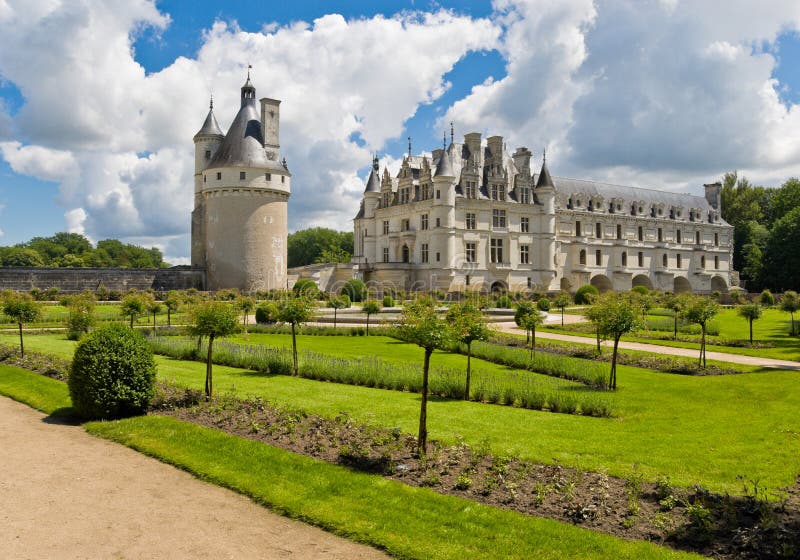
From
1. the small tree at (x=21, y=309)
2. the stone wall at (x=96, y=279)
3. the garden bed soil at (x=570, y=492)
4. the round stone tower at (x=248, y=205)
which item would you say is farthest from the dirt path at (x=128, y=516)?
the round stone tower at (x=248, y=205)

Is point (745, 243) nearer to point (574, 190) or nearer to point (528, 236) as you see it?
point (574, 190)

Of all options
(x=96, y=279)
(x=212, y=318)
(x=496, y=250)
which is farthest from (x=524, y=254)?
(x=212, y=318)

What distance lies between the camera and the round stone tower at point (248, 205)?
42844mm

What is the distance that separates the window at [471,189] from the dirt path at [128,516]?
42.8m

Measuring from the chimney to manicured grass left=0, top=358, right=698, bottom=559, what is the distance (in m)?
37.6

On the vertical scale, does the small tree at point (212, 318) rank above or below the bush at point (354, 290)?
below

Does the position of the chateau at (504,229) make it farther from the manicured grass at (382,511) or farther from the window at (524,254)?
the manicured grass at (382,511)

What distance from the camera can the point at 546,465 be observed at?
26.1 ft

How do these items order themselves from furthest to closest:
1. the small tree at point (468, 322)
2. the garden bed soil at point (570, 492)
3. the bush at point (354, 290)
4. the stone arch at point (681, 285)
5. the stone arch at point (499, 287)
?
the stone arch at point (681, 285) → the stone arch at point (499, 287) → the bush at point (354, 290) → the small tree at point (468, 322) → the garden bed soil at point (570, 492)

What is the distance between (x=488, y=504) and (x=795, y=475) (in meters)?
4.27

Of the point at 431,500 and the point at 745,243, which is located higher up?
the point at 745,243

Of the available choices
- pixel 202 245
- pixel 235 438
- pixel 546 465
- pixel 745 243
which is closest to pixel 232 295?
pixel 202 245

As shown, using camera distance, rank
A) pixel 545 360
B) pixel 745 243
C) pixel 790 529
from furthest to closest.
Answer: pixel 745 243 → pixel 545 360 → pixel 790 529

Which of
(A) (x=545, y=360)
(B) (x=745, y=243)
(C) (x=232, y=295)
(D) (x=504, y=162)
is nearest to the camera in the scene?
(A) (x=545, y=360)
